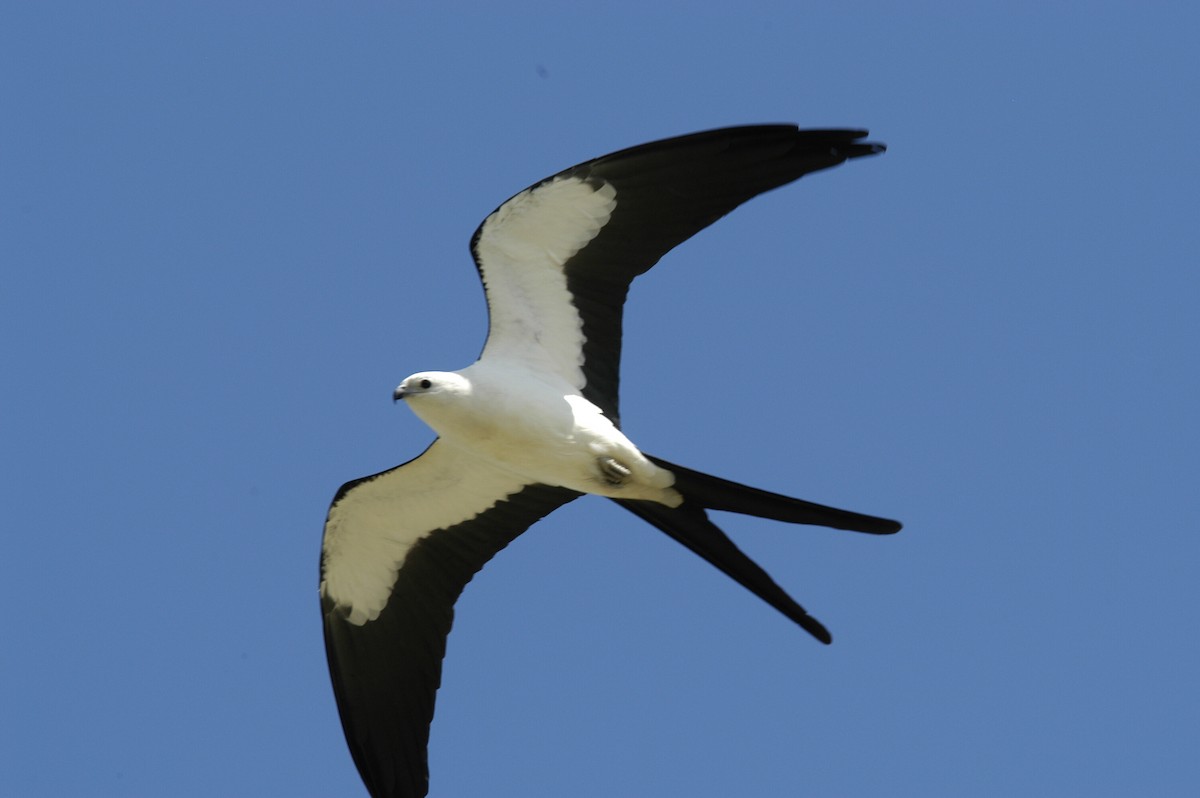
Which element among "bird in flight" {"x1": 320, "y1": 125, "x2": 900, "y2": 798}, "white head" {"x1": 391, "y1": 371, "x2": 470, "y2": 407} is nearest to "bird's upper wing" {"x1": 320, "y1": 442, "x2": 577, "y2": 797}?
"bird in flight" {"x1": 320, "y1": 125, "x2": 900, "y2": 798}

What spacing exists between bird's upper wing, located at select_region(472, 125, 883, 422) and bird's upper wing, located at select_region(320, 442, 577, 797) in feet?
2.92

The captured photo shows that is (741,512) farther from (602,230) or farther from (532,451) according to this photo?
(602,230)

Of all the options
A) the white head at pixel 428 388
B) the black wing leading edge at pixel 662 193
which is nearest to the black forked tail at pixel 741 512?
the black wing leading edge at pixel 662 193

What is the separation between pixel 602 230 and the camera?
870 cm

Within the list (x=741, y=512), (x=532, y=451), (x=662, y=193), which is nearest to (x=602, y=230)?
(x=662, y=193)

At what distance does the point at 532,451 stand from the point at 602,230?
4.40 ft

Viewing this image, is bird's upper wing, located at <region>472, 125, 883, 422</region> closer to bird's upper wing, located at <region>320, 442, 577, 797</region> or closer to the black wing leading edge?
the black wing leading edge

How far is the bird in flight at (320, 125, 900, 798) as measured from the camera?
8.32m

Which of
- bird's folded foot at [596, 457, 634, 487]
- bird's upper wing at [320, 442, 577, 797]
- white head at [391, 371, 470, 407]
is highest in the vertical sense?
white head at [391, 371, 470, 407]

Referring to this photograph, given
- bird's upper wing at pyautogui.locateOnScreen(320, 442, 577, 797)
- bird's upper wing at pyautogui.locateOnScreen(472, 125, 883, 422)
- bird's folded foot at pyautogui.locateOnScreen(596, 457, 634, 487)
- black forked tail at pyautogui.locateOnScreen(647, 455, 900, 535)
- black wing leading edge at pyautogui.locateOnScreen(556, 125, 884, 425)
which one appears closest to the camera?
black forked tail at pyautogui.locateOnScreen(647, 455, 900, 535)

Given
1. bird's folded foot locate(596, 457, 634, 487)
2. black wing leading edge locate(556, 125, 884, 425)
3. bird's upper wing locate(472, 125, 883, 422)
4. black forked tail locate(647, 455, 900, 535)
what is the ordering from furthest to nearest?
bird's folded foot locate(596, 457, 634, 487) < bird's upper wing locate(472, 125, 883, 422) < black wing leading edge locate(556, 125, 884, 425) < black forked tail locate(647, 455, 900, 535)

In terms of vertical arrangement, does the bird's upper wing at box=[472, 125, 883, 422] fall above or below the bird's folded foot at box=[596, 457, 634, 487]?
above

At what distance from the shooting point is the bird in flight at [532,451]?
832cm

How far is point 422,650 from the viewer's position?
9.31 m
